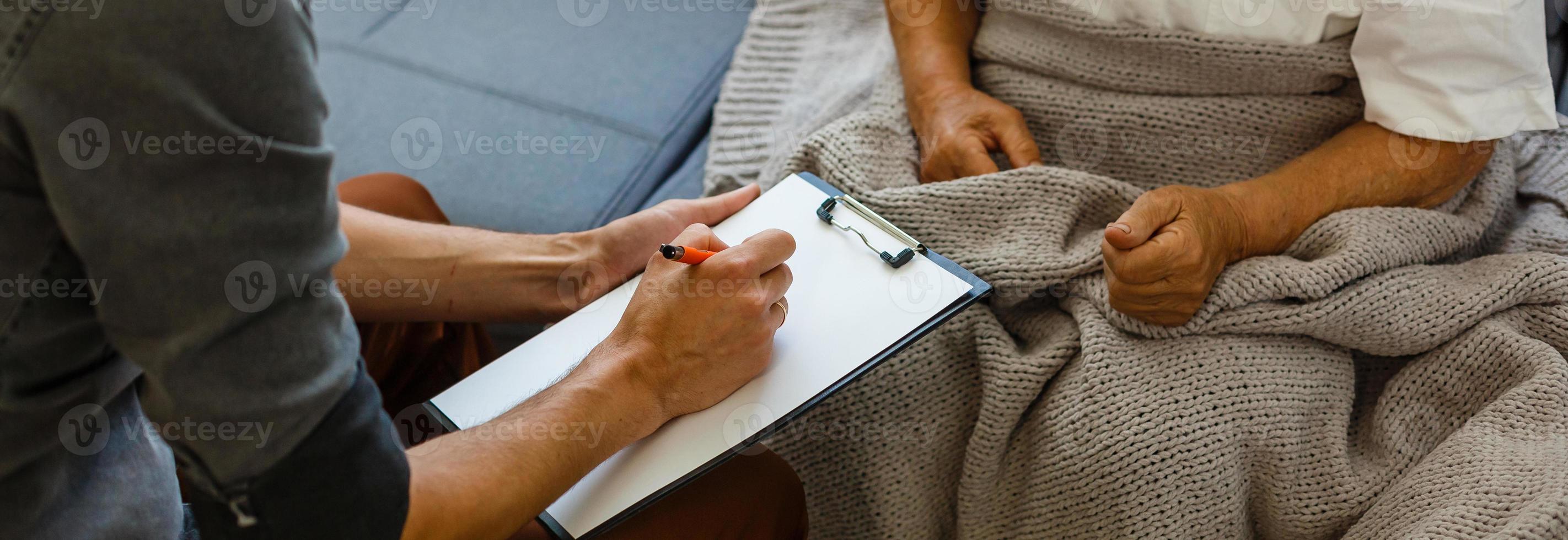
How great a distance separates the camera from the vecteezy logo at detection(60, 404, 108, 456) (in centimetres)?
59


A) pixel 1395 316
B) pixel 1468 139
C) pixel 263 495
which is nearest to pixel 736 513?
pixel 263 495

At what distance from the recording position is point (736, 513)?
0.89 metres

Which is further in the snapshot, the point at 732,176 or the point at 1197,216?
the point at 732,176

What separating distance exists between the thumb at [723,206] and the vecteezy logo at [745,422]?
26 cm

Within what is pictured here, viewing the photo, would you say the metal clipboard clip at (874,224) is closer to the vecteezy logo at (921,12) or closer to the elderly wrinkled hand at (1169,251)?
the elderly wrinkled hand at (1169,251)

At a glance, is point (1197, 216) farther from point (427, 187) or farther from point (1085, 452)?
point (427, 187)

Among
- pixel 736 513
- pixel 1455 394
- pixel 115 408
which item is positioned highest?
pixel 115 408

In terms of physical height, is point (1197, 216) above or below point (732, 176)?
above

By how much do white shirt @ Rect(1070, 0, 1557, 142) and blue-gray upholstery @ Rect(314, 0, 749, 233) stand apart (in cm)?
79

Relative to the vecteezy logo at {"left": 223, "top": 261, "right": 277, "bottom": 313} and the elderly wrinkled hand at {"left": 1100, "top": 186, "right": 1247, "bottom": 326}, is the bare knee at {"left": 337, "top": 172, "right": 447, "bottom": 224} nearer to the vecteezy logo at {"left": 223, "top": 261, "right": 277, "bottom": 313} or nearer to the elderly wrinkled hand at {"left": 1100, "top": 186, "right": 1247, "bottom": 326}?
the vecteezy logo at {"left": 223, "top": 261, "right": 277, "bottom": 313}

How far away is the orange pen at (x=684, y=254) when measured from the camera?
801 mm

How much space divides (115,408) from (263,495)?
168mm
